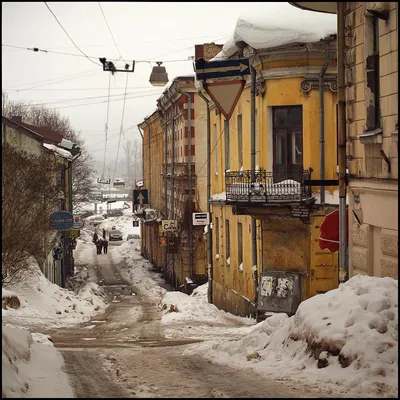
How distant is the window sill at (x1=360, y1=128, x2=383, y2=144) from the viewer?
1191 centimetres

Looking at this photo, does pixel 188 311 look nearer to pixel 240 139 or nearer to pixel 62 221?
pixel 62 221

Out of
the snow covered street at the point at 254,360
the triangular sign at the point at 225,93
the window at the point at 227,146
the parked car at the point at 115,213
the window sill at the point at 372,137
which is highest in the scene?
the triangular sign at the point at 225,93

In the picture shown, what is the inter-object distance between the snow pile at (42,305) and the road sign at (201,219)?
4990 millimetres

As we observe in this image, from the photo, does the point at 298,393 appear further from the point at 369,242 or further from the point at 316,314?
the point at 369,242

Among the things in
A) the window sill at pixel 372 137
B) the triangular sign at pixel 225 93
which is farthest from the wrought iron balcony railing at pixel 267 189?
the window sill at pixel 372 137

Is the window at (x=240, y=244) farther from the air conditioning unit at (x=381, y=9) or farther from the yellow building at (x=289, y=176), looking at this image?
the air conditioning unit at (x=381, y=9)

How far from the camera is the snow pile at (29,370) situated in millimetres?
7945

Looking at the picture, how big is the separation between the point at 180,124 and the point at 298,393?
3195 centimetres

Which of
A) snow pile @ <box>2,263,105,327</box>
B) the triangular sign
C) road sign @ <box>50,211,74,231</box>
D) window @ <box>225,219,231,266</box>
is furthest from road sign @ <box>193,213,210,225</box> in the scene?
the triangular sign

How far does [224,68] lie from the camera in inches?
757

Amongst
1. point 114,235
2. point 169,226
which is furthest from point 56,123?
point 169,226

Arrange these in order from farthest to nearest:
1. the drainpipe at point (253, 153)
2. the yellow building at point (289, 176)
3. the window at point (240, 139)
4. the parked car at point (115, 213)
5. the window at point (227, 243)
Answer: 1. the parked car at point (115, 213)
2. the window at point (227, 243)
3. the window at point (240, 139)
4. the drainpipe at point (253, 153)
5. the yellow building at point (289, 176)

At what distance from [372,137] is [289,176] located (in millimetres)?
8692

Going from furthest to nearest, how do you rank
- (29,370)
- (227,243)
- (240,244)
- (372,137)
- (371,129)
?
(227,243), (240,244), (371,129), (372,137), (29,370)
